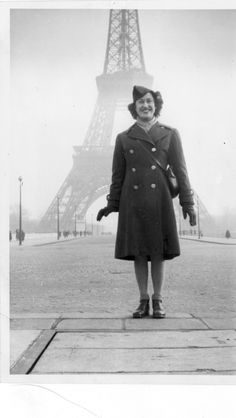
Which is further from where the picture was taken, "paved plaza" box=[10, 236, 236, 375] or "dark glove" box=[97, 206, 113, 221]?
"dark glove" box=[97, 206, 113, 221]

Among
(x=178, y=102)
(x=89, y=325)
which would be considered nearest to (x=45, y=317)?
(x=89, y=325)

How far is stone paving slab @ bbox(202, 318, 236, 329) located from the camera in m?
2.62

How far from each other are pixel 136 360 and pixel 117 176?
46.1 inches

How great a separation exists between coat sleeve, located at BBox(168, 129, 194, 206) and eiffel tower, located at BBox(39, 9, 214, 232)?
0.53 m

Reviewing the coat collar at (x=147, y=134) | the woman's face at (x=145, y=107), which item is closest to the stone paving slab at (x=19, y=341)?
the coat collar at (x=147, y=134)

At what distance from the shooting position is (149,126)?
2973 millimetres

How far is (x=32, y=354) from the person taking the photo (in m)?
2.20

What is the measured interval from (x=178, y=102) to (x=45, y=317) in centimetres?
151

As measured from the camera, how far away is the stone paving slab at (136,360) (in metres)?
2.05

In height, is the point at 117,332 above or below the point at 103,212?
below

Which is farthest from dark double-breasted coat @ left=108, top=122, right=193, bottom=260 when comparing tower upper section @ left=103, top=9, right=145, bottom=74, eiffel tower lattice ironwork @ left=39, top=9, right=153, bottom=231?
tower upper section @ left=103, top=9, right=145, bottom=74

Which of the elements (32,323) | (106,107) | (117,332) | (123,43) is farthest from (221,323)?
(123,43)

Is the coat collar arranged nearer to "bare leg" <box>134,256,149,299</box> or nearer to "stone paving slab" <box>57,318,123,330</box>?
"bare leg" <box>134,256,149,299</box>

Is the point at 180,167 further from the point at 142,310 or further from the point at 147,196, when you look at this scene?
the point at 142,310
